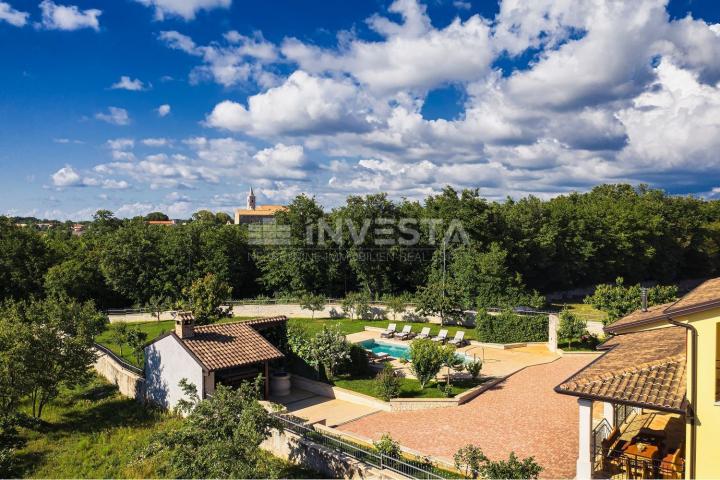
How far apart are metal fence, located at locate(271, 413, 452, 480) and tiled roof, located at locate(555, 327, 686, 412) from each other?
3.52m

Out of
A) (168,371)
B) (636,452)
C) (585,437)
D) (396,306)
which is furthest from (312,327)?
(636,452)

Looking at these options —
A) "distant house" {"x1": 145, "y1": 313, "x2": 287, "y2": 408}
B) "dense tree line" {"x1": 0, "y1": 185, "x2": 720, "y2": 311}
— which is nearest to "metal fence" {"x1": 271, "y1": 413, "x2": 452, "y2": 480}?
"distant house" {"x1": 145, "y1": 313, "x2": 287, "y2": 408}

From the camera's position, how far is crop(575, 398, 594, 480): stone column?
940cm

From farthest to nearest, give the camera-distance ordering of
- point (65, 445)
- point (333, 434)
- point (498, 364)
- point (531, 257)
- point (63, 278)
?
point (531, 257), point (63, 278), point (498, 364), point (65, 445), point (333, 434)

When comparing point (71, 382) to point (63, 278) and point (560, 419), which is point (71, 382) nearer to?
point (560, 419)

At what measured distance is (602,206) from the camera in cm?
5503

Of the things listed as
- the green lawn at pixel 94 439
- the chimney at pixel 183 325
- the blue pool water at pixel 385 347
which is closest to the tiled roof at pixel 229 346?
the chimney at pixel 183 325

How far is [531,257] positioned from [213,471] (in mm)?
40476

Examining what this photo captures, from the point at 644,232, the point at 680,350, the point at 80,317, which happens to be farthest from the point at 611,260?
the point at 80,317

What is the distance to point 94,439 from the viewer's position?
54.1 feet

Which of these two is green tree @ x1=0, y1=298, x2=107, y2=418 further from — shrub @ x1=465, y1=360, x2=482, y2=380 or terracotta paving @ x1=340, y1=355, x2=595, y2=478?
shrub @ x1=465, y1=360, x2=482, y2=380

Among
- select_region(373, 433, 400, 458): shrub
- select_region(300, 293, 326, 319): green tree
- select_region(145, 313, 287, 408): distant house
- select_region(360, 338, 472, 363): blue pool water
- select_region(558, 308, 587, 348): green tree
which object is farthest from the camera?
select_region(300, 293, 326, 319): green tree

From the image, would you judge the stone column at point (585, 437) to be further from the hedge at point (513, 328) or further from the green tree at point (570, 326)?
the hedge at point (513, 328)

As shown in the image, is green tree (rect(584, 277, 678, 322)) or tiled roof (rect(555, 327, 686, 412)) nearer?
tiled roof (rect(555, 327, 686, 412))
